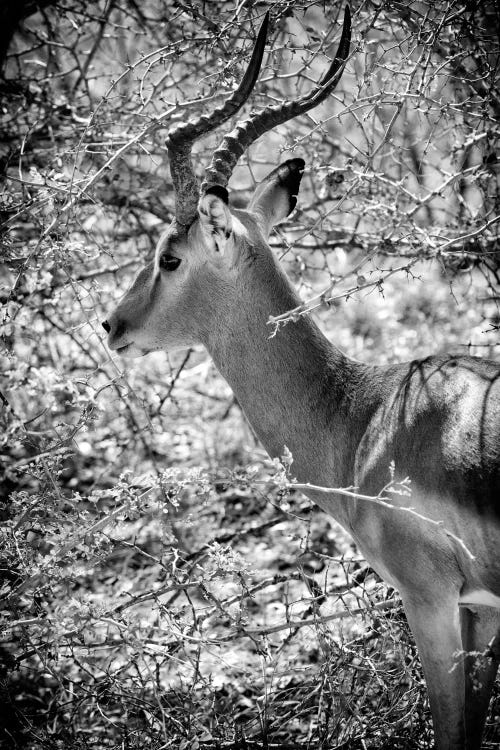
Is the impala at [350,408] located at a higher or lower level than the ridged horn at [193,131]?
lower

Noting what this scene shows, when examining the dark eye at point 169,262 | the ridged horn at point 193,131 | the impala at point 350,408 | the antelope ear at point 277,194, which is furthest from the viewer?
the antelope ear at point 277,194

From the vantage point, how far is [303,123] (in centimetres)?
574

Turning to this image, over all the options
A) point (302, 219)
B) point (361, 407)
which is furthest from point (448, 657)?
point (302, 219)

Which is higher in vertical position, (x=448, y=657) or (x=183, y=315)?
(x=183, y=315)

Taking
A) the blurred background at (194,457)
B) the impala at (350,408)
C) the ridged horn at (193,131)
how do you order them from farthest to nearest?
1. the ridged horn at (193,131)
2. the blurred background at (194,457)
3. the impala at (350,408)

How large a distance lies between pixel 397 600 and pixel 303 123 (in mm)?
3611

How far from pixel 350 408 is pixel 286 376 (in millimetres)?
349

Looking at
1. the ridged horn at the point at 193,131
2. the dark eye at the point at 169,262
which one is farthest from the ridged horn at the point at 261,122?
the dark eye at the point at 169,262

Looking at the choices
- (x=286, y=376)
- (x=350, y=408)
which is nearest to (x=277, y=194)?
(x=286, y=376)

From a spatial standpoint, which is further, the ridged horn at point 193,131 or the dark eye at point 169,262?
the dark eye at point 169,262

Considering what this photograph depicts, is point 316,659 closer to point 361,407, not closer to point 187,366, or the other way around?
point 361,407

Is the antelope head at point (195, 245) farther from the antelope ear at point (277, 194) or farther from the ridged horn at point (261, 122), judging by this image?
the antelope ear at point (277, 194)

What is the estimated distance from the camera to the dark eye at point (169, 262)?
386cm

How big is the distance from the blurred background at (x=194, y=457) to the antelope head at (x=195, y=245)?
0.73 ft
